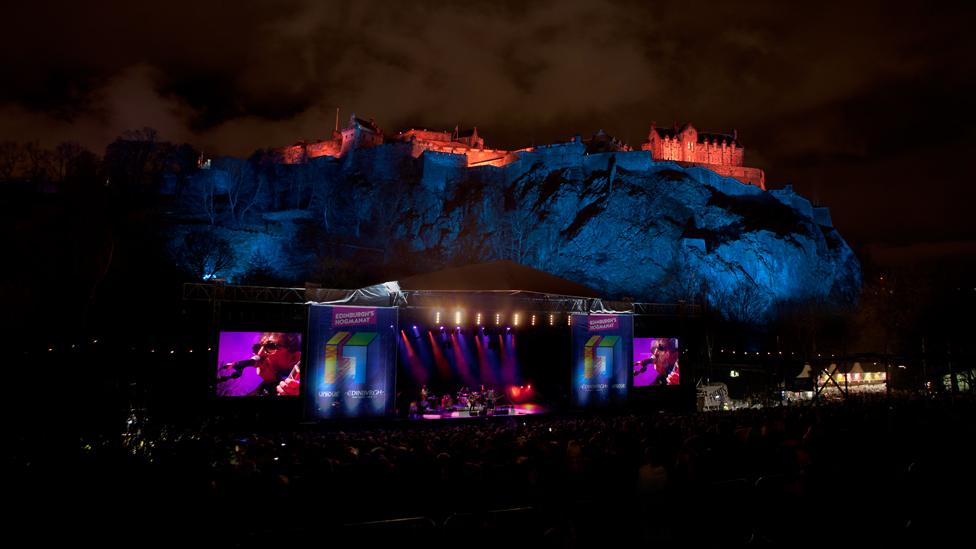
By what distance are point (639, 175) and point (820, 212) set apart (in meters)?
26.7

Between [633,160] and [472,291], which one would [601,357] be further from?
[633,160]

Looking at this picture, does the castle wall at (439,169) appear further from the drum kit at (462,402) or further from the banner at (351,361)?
the banner at (351,361)

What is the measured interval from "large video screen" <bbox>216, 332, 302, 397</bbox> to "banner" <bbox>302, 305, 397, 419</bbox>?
1.83 ft

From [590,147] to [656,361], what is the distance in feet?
163

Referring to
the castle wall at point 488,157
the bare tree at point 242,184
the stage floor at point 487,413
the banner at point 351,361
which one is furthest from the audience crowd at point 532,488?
the castle wall at point 488,157

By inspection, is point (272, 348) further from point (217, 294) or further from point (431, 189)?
point (431, 189)

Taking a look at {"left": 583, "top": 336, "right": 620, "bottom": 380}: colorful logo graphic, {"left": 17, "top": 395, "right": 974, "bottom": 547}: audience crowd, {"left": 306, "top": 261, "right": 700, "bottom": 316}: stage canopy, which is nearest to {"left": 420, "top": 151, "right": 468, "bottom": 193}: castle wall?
{"left": 583, "top": 336, "right": 620, "bottom": 380}: colorful logo graphic

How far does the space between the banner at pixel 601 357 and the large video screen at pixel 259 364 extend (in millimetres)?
8349

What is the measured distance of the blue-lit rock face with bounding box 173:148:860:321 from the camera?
4997 cm

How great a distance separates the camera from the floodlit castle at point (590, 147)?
198 ft

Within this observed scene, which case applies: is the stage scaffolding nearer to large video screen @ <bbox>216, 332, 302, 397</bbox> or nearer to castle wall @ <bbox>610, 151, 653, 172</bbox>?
large video screen @ <bbox>216, 332, 302, 397</bbox>

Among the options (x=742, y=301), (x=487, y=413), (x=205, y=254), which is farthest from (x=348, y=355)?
(x=742, y=301)

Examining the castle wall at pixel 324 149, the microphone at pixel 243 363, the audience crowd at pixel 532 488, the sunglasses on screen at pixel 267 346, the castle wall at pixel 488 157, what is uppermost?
the castle wall at pixel 324 149

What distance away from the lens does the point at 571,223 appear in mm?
53438
